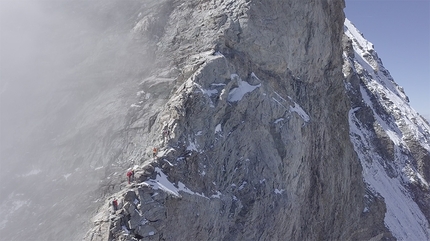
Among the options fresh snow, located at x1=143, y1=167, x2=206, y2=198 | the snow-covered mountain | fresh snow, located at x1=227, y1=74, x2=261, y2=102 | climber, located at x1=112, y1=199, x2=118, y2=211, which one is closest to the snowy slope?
the snow-covered mountain

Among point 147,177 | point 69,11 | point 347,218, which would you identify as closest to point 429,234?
point 347,218

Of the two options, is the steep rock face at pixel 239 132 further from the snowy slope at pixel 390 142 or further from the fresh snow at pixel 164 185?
the snowy slope at pixel 390 142

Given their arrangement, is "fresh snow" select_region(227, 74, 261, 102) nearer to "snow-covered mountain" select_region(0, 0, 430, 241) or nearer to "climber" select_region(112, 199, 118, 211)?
"snow-covered mountain" select_region(0, 0, 430, 241)

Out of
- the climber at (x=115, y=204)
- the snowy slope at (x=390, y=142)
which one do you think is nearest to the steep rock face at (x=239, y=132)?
the climber at (x=115, y=204)

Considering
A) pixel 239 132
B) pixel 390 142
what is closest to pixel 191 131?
pixel 239 132

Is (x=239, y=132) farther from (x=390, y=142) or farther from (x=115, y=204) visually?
(x=390, y=142)

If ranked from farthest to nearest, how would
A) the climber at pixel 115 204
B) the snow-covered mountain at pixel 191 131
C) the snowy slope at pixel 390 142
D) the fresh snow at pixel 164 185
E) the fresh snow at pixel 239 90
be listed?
the snowy slope at pixel 390 142, the fresh snow at pixel 239 90, the snow-covered mountain at pixel 191 131, the fresh snow at pixel 164 185, the climber at pixel 115 204
